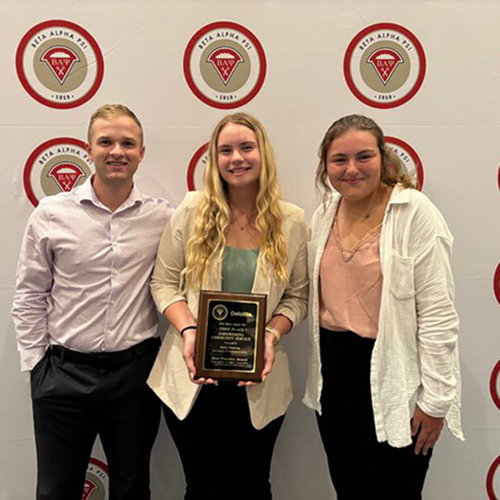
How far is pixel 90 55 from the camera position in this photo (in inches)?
73.0

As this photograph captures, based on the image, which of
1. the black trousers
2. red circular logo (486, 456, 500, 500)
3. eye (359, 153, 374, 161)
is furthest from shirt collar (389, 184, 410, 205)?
red circular logo (486, 456, 500, 500)

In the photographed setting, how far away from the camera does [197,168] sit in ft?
6.32

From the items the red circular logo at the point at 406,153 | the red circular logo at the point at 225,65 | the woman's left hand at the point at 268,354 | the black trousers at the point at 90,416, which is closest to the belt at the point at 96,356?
the black trousers at the point at 90,416

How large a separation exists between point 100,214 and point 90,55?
73cm

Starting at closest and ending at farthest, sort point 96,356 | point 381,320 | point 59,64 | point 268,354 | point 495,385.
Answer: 1. point 381,320
2. point 268,354
3. point 96,356
4. point 59,64
5. point 495,385

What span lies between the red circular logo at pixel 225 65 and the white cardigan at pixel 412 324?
2.82ft

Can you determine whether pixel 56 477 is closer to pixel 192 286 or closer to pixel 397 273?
pixel 192 286

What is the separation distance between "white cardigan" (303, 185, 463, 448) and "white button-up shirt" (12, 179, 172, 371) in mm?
850

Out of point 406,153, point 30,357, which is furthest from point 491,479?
point 30,357

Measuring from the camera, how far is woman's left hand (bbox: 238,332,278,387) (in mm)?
1411

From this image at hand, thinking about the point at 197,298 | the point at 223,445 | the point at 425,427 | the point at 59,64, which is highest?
the point at 59,64

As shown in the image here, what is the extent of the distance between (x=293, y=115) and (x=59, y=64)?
1.00 m

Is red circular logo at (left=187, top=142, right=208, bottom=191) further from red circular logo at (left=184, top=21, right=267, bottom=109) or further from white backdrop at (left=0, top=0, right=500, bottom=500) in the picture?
red circular logo at (left=184, top=21, right=267, bottom=109)

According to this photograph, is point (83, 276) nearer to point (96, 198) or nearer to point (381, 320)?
point (96, 198)
